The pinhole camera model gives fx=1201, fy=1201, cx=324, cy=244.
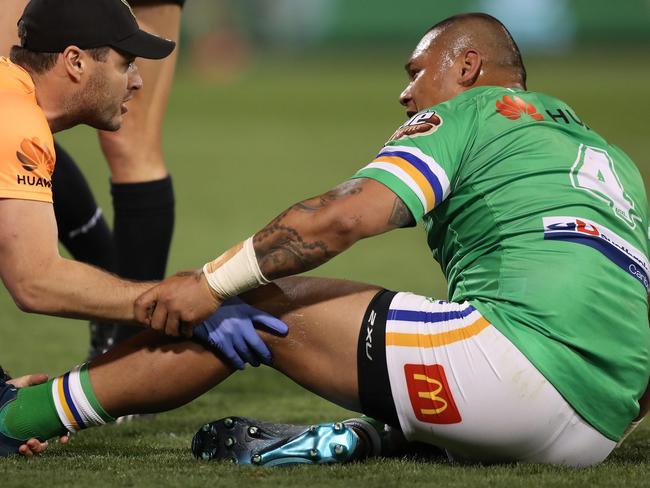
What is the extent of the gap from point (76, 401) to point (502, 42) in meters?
1.59

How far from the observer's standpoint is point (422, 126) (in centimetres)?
312

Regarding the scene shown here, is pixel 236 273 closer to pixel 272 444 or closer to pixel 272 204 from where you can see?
pixel 272 444

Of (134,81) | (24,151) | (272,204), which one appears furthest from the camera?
(272,204)

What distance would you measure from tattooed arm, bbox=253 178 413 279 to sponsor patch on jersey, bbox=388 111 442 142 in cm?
19

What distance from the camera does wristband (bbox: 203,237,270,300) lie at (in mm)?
3041

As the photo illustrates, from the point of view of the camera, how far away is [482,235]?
3154mm

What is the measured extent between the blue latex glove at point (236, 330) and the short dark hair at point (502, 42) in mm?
1048

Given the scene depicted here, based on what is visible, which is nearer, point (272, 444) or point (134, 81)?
point (272, 444)

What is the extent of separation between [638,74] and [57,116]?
2125 cm

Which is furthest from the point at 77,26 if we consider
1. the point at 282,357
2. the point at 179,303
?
the point at 282,357

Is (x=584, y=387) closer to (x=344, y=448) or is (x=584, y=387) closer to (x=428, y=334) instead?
(x=428, y=334)

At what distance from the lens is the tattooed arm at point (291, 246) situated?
2971mm

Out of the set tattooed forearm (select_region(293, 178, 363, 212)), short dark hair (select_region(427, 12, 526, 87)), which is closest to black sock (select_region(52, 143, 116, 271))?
short dark hair (select_region(427, 12, 526, 87))

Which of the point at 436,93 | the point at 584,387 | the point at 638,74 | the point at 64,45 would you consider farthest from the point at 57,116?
the point at 638,74
